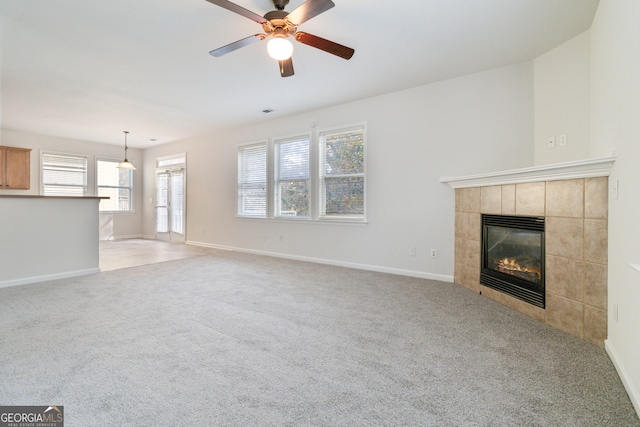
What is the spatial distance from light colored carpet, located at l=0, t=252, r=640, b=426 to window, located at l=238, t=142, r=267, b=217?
3.08m

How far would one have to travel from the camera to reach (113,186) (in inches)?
334

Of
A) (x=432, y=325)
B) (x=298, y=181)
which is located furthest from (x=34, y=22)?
(x=432, y=325)

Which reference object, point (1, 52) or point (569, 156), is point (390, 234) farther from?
point (1, 52)

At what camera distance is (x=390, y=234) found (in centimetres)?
457

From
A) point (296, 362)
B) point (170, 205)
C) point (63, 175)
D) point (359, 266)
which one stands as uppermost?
point (63, 175)

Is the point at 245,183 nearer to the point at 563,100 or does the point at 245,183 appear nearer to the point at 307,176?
the point at 307,176

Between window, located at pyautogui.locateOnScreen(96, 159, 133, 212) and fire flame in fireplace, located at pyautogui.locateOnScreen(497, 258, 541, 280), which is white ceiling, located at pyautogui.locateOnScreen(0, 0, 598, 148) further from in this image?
window, located at pyautogui.locateOnScreen(96, 159, 133, 212)

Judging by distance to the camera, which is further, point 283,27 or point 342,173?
point 342,173

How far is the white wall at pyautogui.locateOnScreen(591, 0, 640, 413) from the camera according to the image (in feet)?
5.47

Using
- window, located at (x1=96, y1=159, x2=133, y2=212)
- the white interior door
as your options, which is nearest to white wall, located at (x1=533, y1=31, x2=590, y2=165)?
the white interior door

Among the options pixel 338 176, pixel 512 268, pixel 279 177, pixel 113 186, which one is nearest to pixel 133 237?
pixel 113 186

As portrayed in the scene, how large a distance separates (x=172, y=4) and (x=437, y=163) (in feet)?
11.2

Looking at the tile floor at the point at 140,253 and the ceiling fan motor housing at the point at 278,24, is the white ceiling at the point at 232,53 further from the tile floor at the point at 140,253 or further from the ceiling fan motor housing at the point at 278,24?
the tile floor at the point at 140,253

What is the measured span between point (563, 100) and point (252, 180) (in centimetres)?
514
